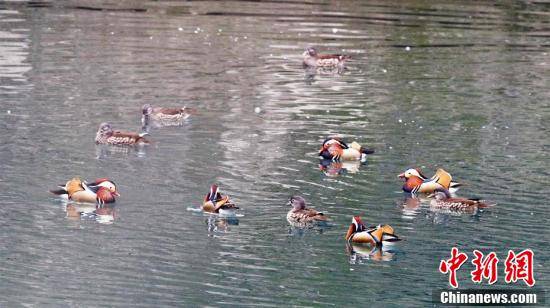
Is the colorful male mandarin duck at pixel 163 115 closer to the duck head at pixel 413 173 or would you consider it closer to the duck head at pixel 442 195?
the duck head at pixel 413 173

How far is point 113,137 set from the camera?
81.8ft

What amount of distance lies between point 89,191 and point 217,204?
2.30 metres


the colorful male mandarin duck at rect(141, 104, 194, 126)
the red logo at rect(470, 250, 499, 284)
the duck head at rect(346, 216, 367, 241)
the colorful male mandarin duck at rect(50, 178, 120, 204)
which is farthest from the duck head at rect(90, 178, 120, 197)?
the colorful male mandarin duck at rect(141, 104, 194, 126)

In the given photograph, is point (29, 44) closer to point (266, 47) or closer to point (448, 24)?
point (266, 47)

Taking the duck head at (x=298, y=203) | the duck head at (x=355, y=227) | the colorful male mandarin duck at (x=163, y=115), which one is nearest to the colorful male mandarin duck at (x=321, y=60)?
the colorful male mandarin duck at (x=163, y=115)

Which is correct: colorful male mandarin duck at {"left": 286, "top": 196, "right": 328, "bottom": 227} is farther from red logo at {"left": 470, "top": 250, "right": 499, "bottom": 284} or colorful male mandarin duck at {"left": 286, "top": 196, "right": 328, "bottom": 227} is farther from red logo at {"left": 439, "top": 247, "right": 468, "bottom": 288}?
red logo at {"left": 470, "top": 250, "right": 499, "bottom": 284}

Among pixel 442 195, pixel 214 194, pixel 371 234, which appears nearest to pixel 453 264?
pixel 371 234

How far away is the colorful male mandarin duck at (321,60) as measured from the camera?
3412cm

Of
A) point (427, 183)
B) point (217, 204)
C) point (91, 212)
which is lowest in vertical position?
point (91, 212)

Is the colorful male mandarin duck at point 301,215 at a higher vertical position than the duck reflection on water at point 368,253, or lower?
higher

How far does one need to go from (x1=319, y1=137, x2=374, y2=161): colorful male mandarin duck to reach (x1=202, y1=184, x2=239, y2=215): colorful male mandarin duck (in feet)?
14.0

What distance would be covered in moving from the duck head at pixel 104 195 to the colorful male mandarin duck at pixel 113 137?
4328mm

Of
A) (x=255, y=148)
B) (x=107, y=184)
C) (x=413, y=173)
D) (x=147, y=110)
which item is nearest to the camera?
(x=107, y=184)

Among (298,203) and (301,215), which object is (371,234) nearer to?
(301,215)
